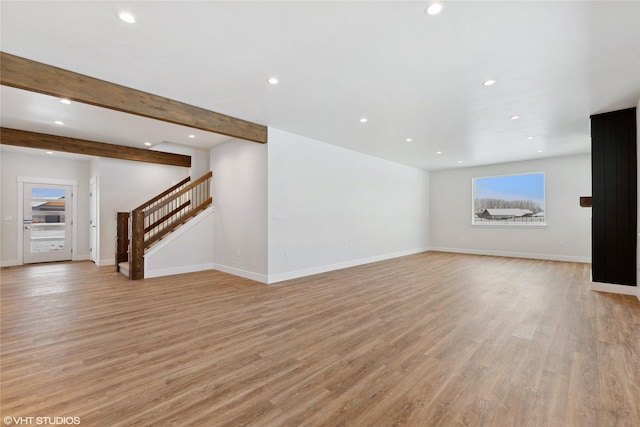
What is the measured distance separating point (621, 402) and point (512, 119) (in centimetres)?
431

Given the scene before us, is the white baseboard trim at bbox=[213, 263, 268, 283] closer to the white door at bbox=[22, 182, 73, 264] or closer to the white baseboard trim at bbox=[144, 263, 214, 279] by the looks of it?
the white baseboard trim at bbox=[144, 263, 214, 279]

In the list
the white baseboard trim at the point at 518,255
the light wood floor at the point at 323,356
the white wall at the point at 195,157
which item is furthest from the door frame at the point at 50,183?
the white baseboard trim at the point at 518,255

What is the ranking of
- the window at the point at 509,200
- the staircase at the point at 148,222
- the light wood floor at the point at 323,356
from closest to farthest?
the light wood floor at the point at 323,356, the staircase at the point at 148,222, the window at the point at 509,200

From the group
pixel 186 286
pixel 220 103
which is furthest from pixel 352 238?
pixel 220 103

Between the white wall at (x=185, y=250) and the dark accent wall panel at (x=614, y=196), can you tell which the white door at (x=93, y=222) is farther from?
the dark accent wall panel at (x=614, y=196)

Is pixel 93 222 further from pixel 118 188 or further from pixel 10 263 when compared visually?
pixel 10 263

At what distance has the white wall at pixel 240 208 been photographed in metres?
5.29

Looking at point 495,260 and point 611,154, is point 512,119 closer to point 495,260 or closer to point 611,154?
point 611,154

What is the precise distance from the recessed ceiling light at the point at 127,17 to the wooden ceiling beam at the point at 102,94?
4.64ft

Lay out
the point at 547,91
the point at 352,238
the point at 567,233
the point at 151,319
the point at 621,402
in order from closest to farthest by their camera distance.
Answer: the point at 621,402 → the point at 151,319 → the point at 547,91 → the point at 352,238 → the point at 567,233

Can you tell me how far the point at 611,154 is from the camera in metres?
4.49

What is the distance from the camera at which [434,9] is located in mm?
2207

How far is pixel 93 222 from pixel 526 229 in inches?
486

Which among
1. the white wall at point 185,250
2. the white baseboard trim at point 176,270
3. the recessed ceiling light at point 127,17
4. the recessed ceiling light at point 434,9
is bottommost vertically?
the white baseboard trim at point 176,270
